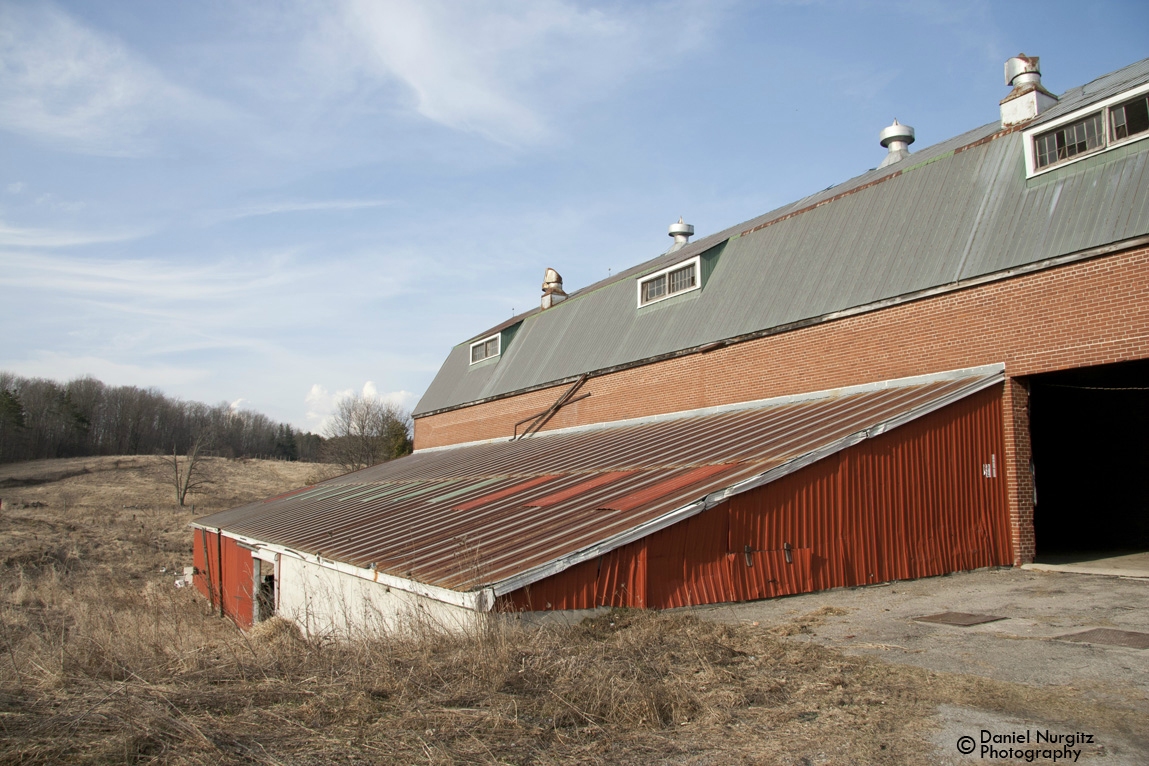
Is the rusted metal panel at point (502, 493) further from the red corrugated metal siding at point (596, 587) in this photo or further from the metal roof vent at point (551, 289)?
the metal roof vent at point (551, 289)

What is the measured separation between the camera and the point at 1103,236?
37.3ft

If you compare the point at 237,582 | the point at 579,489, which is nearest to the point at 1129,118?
the point at 579,489

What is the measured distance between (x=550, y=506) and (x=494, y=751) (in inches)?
290

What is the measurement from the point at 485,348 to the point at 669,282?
12075 mm

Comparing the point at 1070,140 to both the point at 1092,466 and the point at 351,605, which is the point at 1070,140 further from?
the point at 351,605

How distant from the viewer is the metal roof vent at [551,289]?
103 feet

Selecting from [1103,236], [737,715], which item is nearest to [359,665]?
[737,715]

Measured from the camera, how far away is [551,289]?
32.0m

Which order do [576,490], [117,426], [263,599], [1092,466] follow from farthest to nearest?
[117,426]
[263,599]
[1092,466]
[576,490]

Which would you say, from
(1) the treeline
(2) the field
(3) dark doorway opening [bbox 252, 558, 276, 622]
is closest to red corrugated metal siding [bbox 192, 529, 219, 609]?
(3) dark doorway opening [bbox 252, 558, 276, 622]

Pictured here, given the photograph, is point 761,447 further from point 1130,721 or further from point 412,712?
point 412,712

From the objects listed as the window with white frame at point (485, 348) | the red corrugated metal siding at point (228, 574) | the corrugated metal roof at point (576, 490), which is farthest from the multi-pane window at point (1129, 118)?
the window with white frame at point (485, 348)

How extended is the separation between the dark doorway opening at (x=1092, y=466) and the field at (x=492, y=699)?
10195 mm

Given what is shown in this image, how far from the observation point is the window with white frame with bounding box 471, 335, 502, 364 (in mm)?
30922
